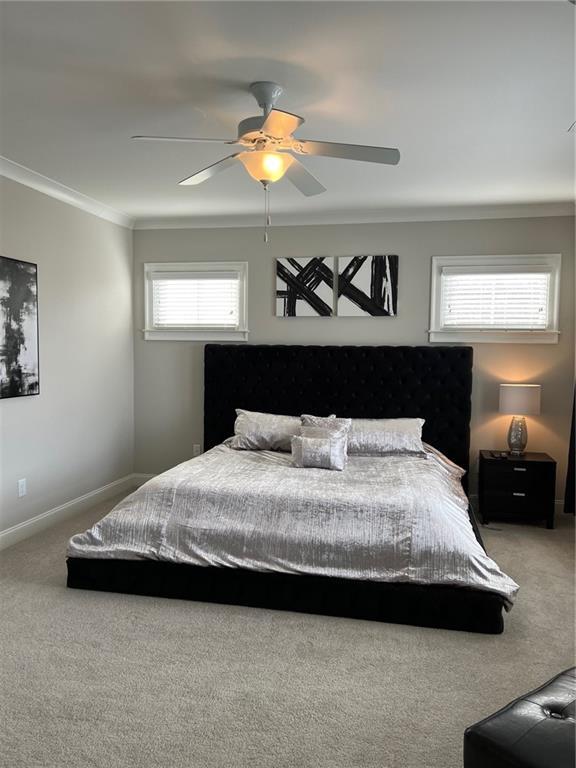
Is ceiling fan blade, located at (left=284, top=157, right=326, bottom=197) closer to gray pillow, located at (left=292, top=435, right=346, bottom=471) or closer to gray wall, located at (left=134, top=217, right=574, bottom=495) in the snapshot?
gray pillow, located at (left=292, top=435, right=346, bottom=471)

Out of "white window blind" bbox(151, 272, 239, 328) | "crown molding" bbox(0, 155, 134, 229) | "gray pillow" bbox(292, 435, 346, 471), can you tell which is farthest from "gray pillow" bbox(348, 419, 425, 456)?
"crown molding" bbox(0, 155, 134, 229)

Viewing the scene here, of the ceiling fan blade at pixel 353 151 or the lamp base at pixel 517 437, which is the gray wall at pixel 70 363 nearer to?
the ceiling fan blade at pixel 353 151

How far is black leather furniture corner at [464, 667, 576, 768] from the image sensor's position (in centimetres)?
141

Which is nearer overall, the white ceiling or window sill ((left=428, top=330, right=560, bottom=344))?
the white ceiling

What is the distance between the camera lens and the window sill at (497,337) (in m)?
4.84

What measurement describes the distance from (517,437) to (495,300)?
1213 millimetres

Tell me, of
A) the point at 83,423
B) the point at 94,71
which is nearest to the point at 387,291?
the point at 83,423

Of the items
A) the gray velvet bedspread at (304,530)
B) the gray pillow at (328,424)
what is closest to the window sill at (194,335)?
the gray pillow at (328,424)

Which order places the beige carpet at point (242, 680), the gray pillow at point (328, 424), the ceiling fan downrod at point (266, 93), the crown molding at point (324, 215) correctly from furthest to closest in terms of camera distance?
1. the crown molding at point (324, 215)
2. the gray pillow at point (328, 424)
3. the ceiling fan downrod at point (266, 93)
4. the beige carpet at point (242, 680)

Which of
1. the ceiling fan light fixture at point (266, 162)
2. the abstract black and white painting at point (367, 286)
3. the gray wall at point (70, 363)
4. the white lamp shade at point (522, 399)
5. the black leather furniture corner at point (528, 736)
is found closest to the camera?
the black leather furniture corner at point (528, 736)

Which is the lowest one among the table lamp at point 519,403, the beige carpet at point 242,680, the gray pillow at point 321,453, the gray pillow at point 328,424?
the beige carpet at point 242,680

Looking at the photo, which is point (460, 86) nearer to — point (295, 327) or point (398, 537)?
point (398, 537)

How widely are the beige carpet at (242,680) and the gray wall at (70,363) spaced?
1.12 meters

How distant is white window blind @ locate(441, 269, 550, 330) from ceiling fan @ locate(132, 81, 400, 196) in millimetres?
2624
